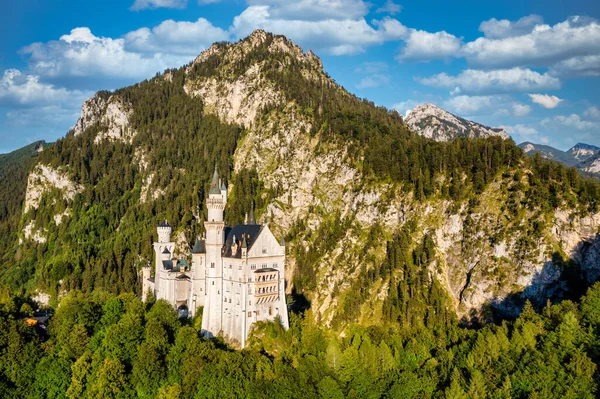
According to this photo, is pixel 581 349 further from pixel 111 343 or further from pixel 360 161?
pixel 360 161

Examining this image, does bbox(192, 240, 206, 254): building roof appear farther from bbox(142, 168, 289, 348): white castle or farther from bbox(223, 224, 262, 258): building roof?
bbox(223, 224, 262, 258): building roof

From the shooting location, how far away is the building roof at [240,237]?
4183 inches

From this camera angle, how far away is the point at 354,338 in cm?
9962

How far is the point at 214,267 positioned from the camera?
10925 centimetres

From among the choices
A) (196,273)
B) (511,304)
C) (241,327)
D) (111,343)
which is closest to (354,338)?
(241,327)

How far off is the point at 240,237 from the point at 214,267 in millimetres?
7881

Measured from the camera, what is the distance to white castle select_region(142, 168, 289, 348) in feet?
341

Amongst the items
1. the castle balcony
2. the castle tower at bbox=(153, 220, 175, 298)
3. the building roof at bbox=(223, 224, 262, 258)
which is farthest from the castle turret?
the castle balcony

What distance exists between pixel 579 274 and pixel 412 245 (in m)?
44.6

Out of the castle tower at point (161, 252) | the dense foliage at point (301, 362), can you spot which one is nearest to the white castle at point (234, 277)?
the dense foliage at point (301, 362)

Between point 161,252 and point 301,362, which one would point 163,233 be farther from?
point 301,362

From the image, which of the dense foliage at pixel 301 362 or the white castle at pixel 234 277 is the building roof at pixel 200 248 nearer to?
the white castle at pixel 234 277

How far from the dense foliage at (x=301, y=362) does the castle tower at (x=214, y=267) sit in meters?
5.99

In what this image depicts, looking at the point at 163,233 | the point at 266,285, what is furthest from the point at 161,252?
the point at 266,285
